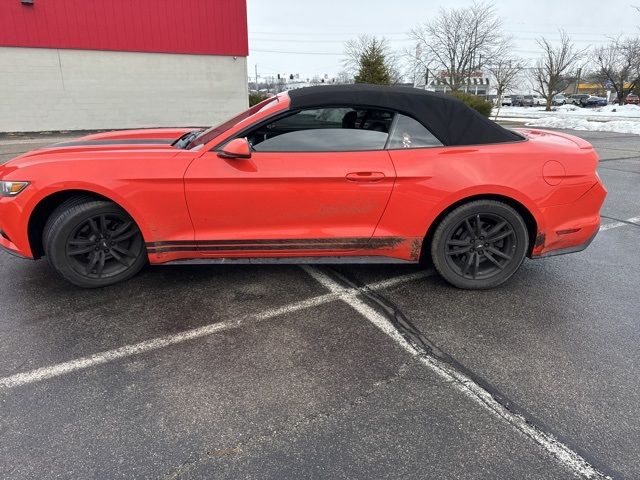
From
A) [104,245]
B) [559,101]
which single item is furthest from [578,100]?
[104,245]

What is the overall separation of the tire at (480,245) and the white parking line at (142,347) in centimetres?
80

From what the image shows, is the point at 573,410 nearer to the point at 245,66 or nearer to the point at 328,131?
the point at 328,131

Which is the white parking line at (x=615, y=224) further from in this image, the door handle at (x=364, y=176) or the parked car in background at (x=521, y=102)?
the parked car in background at (x=521, y=102)

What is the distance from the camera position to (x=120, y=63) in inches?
667

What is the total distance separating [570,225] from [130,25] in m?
17.9

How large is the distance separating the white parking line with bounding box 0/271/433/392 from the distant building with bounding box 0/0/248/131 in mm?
17007

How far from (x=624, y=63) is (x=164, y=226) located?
172ft

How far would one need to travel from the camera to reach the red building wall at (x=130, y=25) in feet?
50.2

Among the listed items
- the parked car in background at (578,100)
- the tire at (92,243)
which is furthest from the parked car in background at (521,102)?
the tire at (92,243)

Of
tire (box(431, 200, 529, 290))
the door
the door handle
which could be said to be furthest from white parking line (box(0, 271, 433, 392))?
the door handle

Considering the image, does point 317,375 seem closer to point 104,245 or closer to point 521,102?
point 104,245

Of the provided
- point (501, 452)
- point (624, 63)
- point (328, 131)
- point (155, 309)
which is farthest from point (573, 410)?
point (624, 63)

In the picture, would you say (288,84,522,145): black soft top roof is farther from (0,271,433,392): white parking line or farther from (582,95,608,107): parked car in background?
(582,95,608,107): parked car in background

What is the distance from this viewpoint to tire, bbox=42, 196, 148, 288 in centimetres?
324
